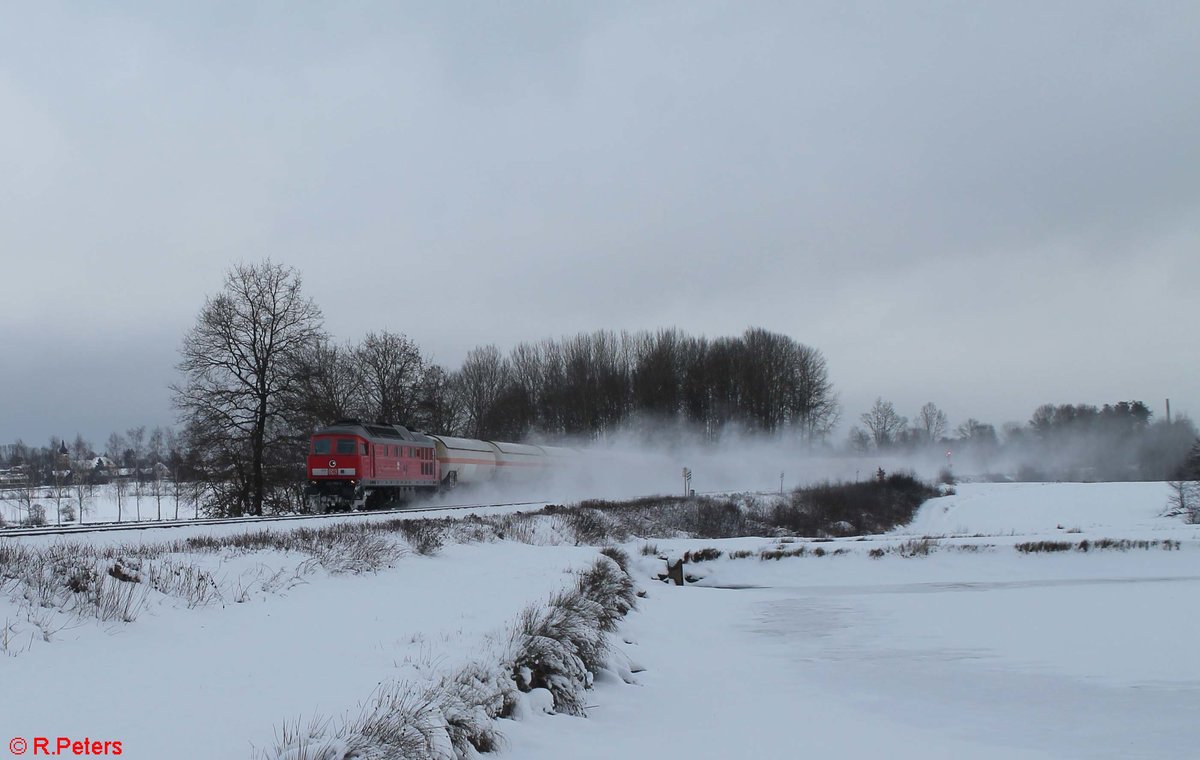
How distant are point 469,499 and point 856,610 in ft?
84.0

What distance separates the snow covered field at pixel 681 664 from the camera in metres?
6.87

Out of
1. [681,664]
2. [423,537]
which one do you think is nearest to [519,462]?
[423,537]

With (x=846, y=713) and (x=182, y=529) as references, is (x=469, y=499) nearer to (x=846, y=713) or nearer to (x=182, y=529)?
(x=182, y=529)

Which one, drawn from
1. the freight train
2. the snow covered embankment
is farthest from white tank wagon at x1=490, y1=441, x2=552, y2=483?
the snow covered embankment

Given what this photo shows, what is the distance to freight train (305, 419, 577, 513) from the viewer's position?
3256 cm

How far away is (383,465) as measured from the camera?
34.2 metres

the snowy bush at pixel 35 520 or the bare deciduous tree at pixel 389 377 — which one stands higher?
the bare deciduous tree at pixel 389 377

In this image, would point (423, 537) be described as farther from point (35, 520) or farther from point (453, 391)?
point (453, 391)

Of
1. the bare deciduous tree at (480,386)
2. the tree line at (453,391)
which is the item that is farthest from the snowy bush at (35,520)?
the bare deciduous tree at (480,386)

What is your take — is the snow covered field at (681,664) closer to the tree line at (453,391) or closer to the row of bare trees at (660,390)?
the tree line at (453,391)

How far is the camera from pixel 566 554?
2194 centimetres

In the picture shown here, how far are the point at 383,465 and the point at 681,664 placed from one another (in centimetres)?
2247

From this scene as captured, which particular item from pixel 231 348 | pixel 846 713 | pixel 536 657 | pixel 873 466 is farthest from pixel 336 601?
pixel 873 466

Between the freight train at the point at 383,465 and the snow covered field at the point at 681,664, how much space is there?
12433mm
